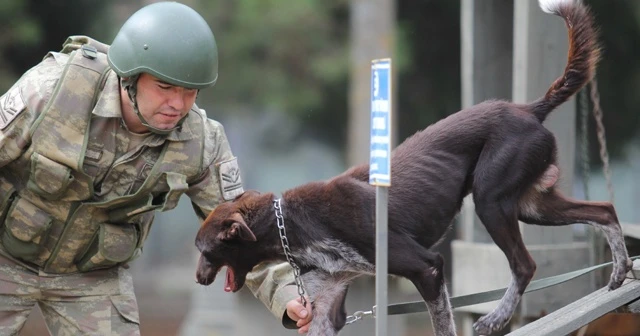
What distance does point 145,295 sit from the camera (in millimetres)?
16406

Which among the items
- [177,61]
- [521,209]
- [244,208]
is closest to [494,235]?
[521,209]

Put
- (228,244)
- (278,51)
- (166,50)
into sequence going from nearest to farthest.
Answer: (166,50), (228,244), (278,51)

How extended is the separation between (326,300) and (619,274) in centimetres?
153

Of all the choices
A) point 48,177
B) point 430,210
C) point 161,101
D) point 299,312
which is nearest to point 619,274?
point 430,210

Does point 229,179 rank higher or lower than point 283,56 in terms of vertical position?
higher

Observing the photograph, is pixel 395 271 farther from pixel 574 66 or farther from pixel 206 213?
pixel 574 66

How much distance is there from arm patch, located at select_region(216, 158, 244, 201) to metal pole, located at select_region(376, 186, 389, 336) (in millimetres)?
1318

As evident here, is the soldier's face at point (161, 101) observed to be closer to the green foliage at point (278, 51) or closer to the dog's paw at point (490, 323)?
the dog's paw at point (490, 323)

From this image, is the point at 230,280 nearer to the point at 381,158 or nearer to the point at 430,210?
the point at 430,210

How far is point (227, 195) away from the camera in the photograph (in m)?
5.18

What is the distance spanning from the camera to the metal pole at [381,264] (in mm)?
3924

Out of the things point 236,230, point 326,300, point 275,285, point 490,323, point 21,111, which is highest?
point 21,111

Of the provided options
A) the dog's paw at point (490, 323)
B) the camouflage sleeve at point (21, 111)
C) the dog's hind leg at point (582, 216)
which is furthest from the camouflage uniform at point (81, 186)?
the dog's hind leg at point (582, 216)

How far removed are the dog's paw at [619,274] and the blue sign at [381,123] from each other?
189cm
